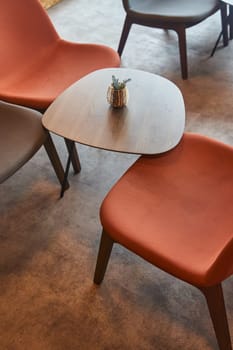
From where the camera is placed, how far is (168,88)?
1746 mm

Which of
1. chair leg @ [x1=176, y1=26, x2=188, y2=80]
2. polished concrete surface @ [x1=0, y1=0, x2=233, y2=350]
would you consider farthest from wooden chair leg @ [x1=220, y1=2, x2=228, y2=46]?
polished concrete surface @ [x1=0, y1=0, x2=233, y2=350]

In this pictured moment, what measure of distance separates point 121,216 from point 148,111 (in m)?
0.49

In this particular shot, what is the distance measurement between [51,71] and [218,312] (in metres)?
1.47

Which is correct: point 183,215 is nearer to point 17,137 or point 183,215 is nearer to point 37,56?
point 17,137

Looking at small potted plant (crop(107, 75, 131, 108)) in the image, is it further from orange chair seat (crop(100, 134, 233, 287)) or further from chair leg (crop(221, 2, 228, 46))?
chair leg (crop(221, 2, 228, 46))

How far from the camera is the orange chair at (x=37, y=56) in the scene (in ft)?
6.81

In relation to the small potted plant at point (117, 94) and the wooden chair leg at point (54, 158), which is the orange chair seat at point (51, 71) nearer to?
the wooden chair leg at point (54, 158)

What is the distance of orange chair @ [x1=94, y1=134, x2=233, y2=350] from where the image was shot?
47.8 inches

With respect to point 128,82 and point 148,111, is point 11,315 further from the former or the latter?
point 128,82

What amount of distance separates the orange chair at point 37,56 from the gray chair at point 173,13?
1.67 feet

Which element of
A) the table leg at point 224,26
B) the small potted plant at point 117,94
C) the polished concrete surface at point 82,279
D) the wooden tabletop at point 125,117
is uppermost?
the small potted plant at point 117,94

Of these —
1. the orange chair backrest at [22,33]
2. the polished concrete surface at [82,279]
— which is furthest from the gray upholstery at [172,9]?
the orange chair backrest at [22,33]

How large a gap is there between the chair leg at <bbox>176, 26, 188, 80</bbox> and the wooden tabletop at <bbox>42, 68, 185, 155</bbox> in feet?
2.84

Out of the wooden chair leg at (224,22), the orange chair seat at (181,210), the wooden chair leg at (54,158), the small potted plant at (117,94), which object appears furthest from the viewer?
the wooden chair leg at (224,22)
